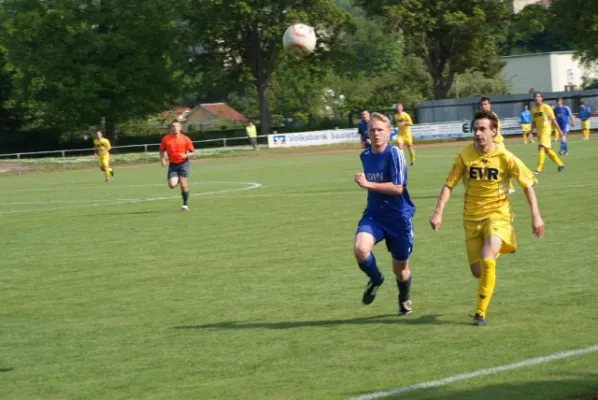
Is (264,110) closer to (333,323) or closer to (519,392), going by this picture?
(333,323)

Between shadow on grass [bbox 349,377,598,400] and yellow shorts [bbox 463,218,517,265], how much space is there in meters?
2.36

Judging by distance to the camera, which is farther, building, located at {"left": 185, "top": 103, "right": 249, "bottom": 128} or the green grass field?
building, located at {"left": 185, "top": 103, "right": 249, "bottom": 128}

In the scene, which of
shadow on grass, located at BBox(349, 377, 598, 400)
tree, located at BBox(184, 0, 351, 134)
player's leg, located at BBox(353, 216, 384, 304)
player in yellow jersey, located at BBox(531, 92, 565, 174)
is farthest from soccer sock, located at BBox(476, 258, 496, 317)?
tree, located at BBox(184, 0, 351, 134)

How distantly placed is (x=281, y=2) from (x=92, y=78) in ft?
48.6

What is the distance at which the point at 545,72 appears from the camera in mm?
106875

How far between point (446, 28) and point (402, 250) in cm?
6938

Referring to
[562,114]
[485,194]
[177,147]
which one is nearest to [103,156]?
[562,114]

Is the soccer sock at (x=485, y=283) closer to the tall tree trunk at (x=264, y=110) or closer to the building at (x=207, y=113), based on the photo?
the tall tree trunk at (x=264, y=110)

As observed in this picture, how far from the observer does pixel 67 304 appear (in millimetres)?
12211

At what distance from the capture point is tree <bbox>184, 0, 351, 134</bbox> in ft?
260

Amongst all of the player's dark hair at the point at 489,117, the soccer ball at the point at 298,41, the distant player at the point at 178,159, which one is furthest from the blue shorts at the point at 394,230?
the soccer ball at the point at 298,41

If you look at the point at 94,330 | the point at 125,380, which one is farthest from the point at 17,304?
the point at 125,380

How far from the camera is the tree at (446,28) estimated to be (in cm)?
7706

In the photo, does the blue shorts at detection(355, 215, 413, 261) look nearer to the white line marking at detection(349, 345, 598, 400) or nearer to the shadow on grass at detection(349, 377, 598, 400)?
the white line marking at detection(349, 345, 598, 400)
